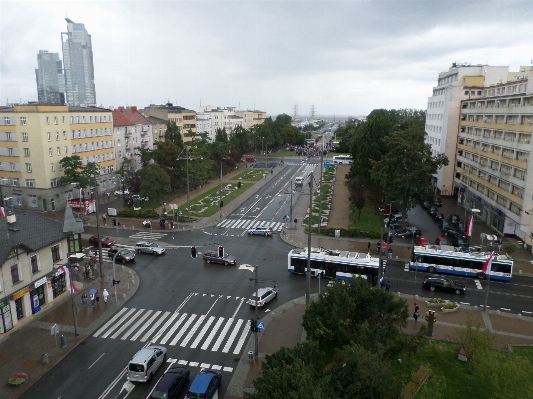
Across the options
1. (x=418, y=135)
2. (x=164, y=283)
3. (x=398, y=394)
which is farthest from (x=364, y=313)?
(x=418, y=135)

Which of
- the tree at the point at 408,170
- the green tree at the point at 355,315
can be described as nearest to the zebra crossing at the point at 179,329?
the green tree at the point at 355,315

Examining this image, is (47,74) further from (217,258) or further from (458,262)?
(458,262)

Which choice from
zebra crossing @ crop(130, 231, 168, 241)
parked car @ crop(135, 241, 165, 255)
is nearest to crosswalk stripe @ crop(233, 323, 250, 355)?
parked car @ crop(135, 241, 165, 255)

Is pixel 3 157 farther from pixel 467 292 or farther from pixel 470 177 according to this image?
pixel 470 177

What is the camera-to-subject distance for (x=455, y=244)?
44.3 metres

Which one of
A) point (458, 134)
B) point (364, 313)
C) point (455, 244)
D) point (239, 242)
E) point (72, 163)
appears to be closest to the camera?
point (364, 313)

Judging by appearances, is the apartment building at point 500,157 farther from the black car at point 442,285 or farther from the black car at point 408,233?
the black car at point 442,285

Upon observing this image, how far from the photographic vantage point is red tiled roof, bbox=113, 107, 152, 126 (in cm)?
7856

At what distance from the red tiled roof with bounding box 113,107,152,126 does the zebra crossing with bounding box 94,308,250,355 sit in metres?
55.5

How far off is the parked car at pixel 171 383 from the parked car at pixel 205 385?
0.93 meters

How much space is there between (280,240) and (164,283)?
16.9 m

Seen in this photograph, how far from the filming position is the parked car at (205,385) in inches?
770

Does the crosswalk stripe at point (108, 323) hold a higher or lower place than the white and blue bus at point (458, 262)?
lower

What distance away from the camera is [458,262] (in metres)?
37.5
